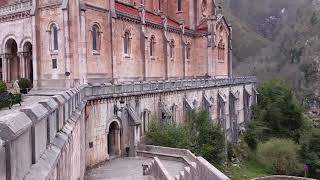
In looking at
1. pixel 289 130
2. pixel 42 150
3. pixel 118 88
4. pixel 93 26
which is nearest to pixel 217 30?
pixel 289 130

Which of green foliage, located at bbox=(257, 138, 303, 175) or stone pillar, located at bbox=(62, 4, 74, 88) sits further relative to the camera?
green foliage, located at bbox=(257, 138, 303, 175)

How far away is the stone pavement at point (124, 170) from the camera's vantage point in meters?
18.4

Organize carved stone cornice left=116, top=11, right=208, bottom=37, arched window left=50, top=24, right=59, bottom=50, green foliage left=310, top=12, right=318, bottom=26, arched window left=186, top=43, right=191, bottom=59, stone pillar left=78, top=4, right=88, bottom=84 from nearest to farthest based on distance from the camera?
stone pillar left=78, top=4, right=88, bottom=84 → arched window left=50, top=24, right=59, bottom=50 → carved stone cornice left=116, top=11, right=208, bottom=37 → arched window left=186, top=43, right=191, bottom=59 → green foliage left=310, top=12, right=318, bottom=26

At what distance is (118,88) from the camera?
75.9 ft

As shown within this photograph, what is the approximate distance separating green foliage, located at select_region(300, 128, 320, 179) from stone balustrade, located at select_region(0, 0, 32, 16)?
28.6 meters

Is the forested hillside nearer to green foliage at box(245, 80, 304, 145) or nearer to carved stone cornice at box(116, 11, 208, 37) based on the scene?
green foliage at box(245, 80, 304, 145)

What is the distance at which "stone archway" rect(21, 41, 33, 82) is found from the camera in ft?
103

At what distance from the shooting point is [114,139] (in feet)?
77.7

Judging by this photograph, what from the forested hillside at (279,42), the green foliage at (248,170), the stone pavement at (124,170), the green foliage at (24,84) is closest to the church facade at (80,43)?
the green foliage at (24,84)

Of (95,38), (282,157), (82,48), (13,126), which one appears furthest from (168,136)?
(13,126)

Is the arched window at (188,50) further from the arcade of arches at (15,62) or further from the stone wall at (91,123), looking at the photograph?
the arcade of arches at (15,62)

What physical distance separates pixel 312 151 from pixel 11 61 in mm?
29379

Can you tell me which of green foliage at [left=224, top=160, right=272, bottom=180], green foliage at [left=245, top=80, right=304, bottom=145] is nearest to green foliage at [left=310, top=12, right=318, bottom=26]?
green foliage at [left=245, top=80, right=304, bottom=145]

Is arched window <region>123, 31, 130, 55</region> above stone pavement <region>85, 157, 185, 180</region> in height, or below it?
above
